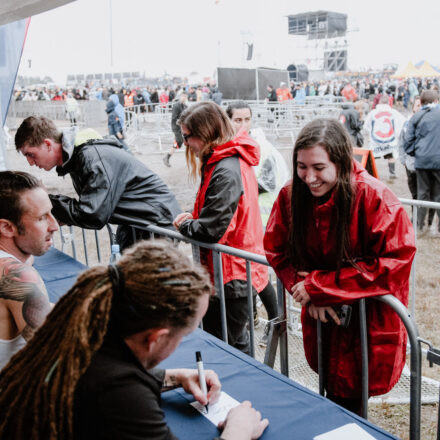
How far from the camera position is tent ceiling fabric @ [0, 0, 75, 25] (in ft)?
9.99

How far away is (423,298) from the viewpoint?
4773mm

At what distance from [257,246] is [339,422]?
5.00 ft

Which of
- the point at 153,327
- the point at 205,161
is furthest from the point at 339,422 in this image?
the point at 205,161

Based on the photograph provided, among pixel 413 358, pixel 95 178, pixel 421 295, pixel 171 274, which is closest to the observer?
pixel 171 274

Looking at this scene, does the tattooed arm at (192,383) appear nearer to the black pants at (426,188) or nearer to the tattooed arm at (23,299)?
the tattooed arm at (23,299)

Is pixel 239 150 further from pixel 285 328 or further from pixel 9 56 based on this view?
pixel 9 56

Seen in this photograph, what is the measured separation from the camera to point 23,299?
5.65 ft

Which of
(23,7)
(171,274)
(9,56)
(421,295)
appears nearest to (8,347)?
(171,274)

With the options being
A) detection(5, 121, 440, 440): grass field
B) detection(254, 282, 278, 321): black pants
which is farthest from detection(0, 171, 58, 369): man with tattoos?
detection(5, 121, 440, 440): grass field

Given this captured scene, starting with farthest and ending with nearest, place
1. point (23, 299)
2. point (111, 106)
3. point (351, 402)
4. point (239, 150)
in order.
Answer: point (111, 106), point (239, 150), point (351, 402), point (23, 299)

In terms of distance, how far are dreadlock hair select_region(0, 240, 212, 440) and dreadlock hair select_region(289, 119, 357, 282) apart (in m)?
0.88

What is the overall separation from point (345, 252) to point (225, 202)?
951 mm

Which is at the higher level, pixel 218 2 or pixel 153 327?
pixel 218 2

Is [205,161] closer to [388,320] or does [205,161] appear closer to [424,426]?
[388,320]
